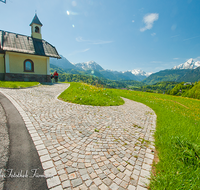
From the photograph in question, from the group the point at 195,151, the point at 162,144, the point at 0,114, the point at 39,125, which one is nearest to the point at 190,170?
the point at 195,151

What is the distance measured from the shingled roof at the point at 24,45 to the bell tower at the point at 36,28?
106 cm

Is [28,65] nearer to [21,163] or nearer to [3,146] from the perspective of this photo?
[3,146]

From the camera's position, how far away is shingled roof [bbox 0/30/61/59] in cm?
1944

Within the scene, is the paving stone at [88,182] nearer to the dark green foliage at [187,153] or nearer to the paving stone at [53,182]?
the paving stone at [53,182]

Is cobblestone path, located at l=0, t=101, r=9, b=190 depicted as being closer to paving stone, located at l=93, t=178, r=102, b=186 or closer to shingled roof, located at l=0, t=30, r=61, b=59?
→ paving stone, located at l=93, t=178, r=102, b=186

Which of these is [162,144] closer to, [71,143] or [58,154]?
[71,143]

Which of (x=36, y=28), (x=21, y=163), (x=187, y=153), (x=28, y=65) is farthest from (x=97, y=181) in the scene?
(x=36, y=28)

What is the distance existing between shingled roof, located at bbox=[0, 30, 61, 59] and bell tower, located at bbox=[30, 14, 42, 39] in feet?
3.47

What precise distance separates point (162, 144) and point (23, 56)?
1038 inches

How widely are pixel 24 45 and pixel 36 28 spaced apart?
6.71 meters

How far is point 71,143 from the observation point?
13.1 ft

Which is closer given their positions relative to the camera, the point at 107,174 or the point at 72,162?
the point at 107,174

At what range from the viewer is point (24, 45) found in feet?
70.1

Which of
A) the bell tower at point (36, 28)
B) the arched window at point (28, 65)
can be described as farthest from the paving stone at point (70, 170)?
the bell tower at point (36, 28)
